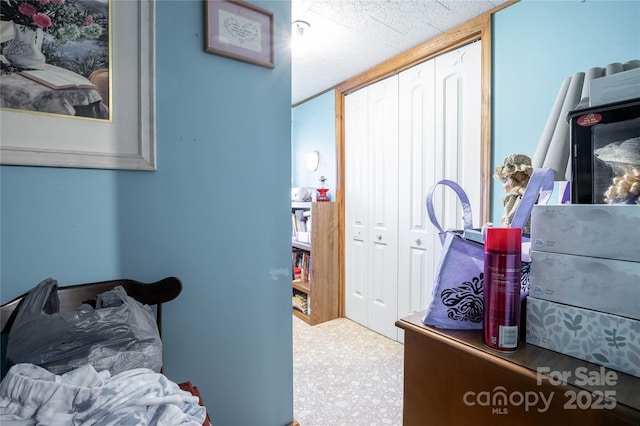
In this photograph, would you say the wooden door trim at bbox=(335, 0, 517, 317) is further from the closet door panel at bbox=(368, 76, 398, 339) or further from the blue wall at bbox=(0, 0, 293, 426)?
the blue wall at bbox=(0, 0, 293, 426)

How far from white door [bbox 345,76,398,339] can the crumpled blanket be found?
2.17 meters

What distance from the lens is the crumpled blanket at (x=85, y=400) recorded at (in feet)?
1.99

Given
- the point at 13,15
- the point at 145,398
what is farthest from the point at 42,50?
the point at 145,398

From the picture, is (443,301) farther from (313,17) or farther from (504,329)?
(313,17)

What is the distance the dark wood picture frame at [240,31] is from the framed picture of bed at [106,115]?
19 cm

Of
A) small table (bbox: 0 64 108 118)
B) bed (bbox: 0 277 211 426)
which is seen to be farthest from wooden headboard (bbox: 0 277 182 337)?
small table (bbox: 0 64 108 118)

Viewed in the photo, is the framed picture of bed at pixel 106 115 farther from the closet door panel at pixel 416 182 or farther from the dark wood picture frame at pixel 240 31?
the closet door panel at pixel 416 182

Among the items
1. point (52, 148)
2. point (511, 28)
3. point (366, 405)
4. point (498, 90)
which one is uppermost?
point (511, 28)

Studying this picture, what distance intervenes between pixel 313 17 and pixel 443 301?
5.99 feet

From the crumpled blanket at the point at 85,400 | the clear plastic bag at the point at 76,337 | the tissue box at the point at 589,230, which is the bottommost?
the crumpled blanket at the point at 85,400

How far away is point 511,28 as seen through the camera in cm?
182

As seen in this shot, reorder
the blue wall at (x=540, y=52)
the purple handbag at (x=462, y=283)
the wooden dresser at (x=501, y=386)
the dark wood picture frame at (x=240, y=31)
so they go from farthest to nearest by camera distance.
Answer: the blue wall at (x=540, y=52), the dark wood picture frame at (x=240, y=31), the purple handbag at (x=462, y=283), the wooden dresser at (x=501, y=386)

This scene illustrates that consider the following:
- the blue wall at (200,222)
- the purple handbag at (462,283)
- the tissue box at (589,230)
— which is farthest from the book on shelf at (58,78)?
the tissue box at (589,230)

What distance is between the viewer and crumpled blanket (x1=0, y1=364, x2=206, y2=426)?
0.61m
